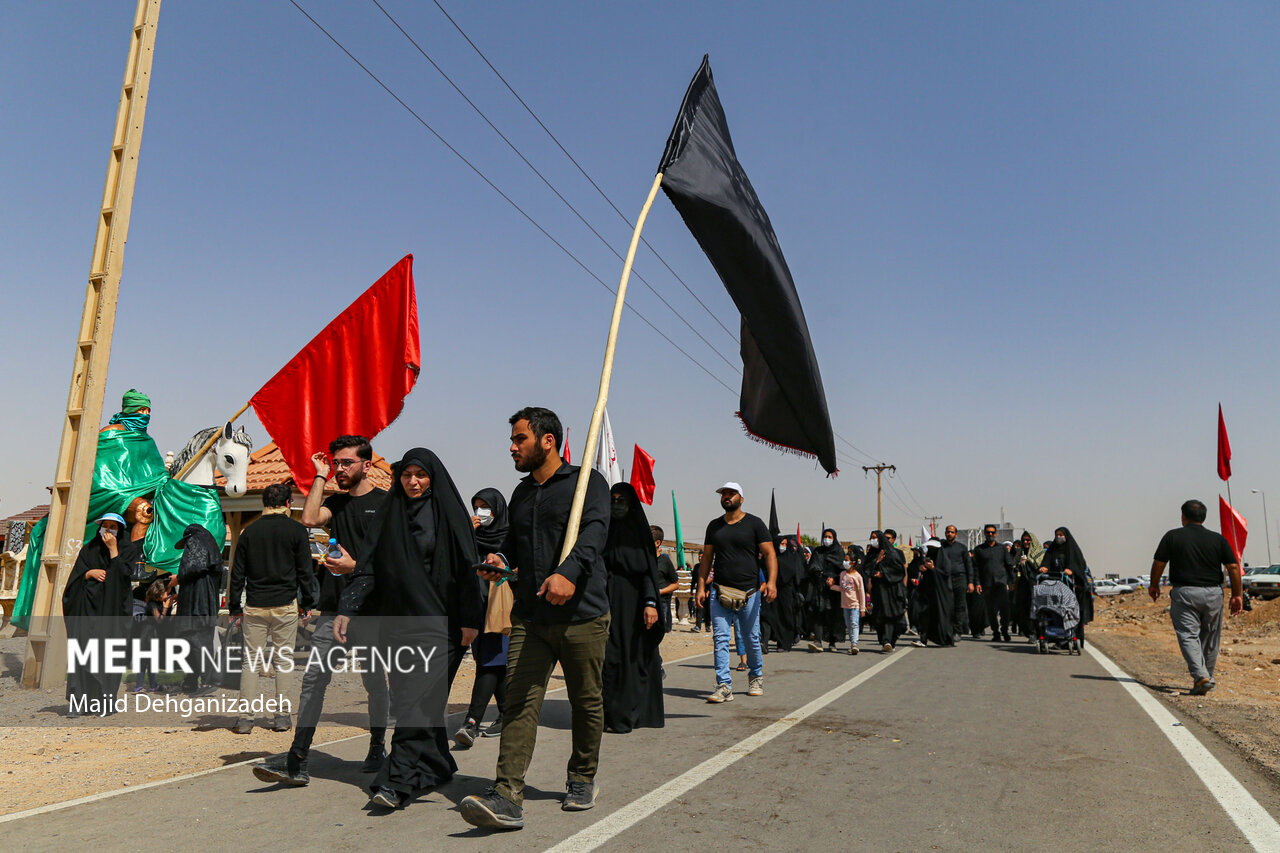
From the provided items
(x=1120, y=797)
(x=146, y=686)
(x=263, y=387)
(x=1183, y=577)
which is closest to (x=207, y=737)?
(x=146, y=686)

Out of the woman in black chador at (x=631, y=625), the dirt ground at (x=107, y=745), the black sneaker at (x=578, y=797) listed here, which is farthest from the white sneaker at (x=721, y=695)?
the black sneaker at (x=578, y=797)

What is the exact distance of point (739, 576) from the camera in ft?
29.7

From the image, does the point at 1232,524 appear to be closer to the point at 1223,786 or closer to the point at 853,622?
the point at 853,622

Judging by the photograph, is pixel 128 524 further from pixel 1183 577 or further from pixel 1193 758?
pixel 1183 577

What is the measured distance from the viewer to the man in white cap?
8.96 metres

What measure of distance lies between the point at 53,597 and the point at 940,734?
8228 millimetres

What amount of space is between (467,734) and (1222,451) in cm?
1245

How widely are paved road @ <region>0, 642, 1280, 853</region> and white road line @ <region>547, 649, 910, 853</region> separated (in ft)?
0.05

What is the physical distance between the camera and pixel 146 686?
9.26 metres

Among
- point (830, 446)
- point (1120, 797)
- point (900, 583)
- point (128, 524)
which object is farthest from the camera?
point (900, 583)

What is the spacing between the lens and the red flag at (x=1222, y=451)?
46.0 feet

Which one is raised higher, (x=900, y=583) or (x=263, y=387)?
(x=263, y=387)

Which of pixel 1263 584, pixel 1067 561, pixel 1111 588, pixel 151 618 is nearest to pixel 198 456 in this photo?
pixel 151 618

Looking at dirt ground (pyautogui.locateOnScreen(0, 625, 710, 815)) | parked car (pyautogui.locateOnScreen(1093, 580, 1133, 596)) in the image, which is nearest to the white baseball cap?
dirt ground (pyautogui.locateOnScreen(0, 625, 710, 815))
